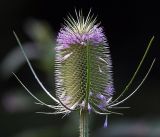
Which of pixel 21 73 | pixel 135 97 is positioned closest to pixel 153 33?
pixel 135 97

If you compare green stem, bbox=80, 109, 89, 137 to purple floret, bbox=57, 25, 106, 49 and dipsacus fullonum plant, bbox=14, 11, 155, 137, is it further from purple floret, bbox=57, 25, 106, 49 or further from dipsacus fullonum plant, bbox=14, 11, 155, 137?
purple floret, bbox=57, 25, 106, 49

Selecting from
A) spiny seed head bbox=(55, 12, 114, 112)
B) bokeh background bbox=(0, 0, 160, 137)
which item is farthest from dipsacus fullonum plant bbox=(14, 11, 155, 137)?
bokeh background bbox=(0, 0, 160, 137)

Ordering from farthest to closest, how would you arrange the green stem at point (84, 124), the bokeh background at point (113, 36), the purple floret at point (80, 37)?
the bokeh background at point (113, 36), the purple floret at point (80, 37), the green stem at point (84, 124)

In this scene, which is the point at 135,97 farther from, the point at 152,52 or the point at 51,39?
the point at 51,39

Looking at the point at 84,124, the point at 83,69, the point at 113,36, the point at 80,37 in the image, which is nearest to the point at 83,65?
the point at 83,69

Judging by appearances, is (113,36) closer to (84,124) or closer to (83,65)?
(83,65)

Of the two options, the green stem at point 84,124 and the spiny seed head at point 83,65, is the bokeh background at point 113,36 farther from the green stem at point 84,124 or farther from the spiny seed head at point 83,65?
the green stem at point 84,124

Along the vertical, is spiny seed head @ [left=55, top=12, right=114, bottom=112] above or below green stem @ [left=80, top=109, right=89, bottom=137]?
above

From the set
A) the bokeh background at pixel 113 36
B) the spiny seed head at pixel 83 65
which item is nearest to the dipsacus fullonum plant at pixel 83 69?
the spiny seed head at pixel 83 65

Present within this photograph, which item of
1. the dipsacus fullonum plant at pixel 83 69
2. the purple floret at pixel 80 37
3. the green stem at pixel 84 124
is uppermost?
the purple floret at pixel 80 37
